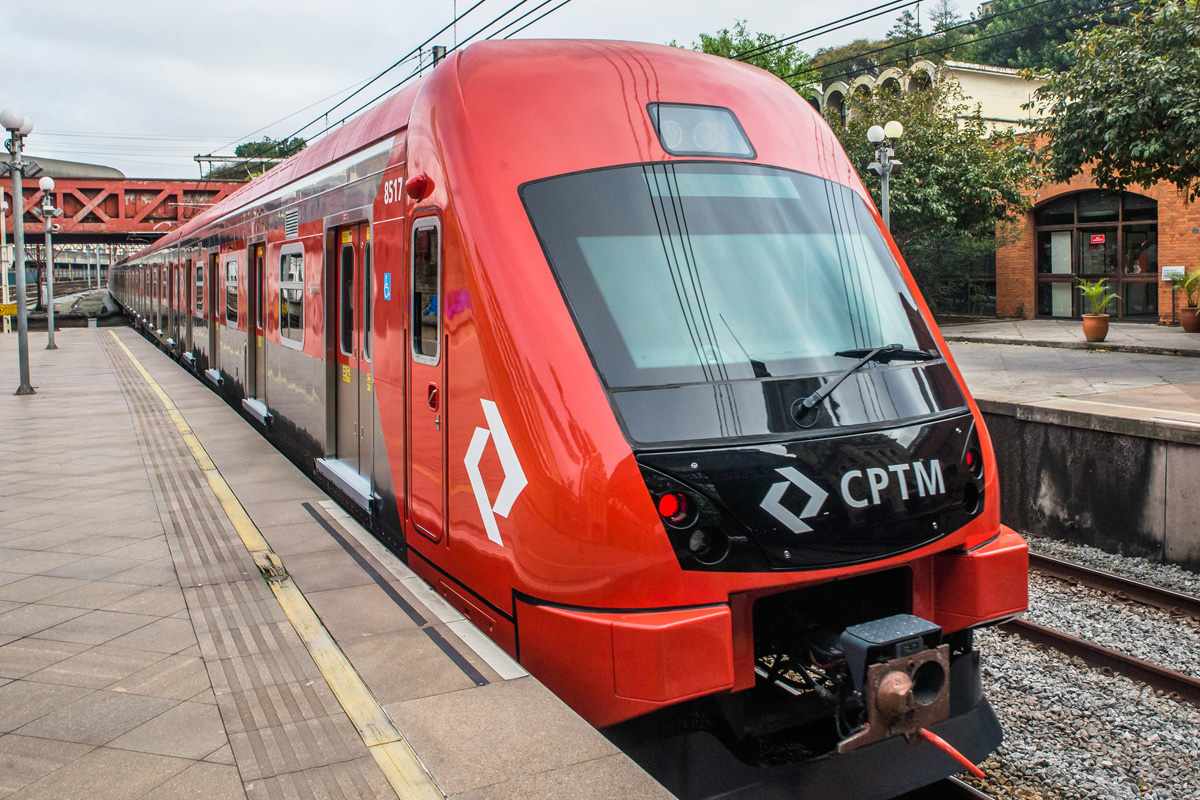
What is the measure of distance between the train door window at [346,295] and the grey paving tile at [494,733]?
392 cm

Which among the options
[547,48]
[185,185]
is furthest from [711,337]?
[185,185]

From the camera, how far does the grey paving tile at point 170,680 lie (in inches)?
167

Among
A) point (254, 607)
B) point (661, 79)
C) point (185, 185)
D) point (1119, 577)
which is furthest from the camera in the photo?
point (185, 185)

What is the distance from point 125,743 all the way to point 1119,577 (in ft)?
22.9

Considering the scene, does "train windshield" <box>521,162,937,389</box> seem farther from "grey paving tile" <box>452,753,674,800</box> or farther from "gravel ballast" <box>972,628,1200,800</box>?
"gravel ballast" <box>972,628,1200,800</box>

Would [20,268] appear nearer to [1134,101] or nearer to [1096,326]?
[1134,101]

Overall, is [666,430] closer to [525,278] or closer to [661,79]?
[525,278]

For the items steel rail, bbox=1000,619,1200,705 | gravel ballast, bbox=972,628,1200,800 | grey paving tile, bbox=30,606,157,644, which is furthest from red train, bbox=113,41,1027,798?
steel rail, bbox=1000,619,1200,705

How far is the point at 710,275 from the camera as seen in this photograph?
167 inches

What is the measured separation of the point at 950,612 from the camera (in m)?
4.28

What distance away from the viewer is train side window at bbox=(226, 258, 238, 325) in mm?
12648

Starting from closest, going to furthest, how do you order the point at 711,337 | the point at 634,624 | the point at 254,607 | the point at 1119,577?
the point at 634,624
the point at 711,337
the point at 254,607
the point at 1119,577

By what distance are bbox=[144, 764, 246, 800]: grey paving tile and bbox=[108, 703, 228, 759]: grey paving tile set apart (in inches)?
5.2

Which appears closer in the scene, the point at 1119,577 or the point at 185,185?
the point at 1119,577
